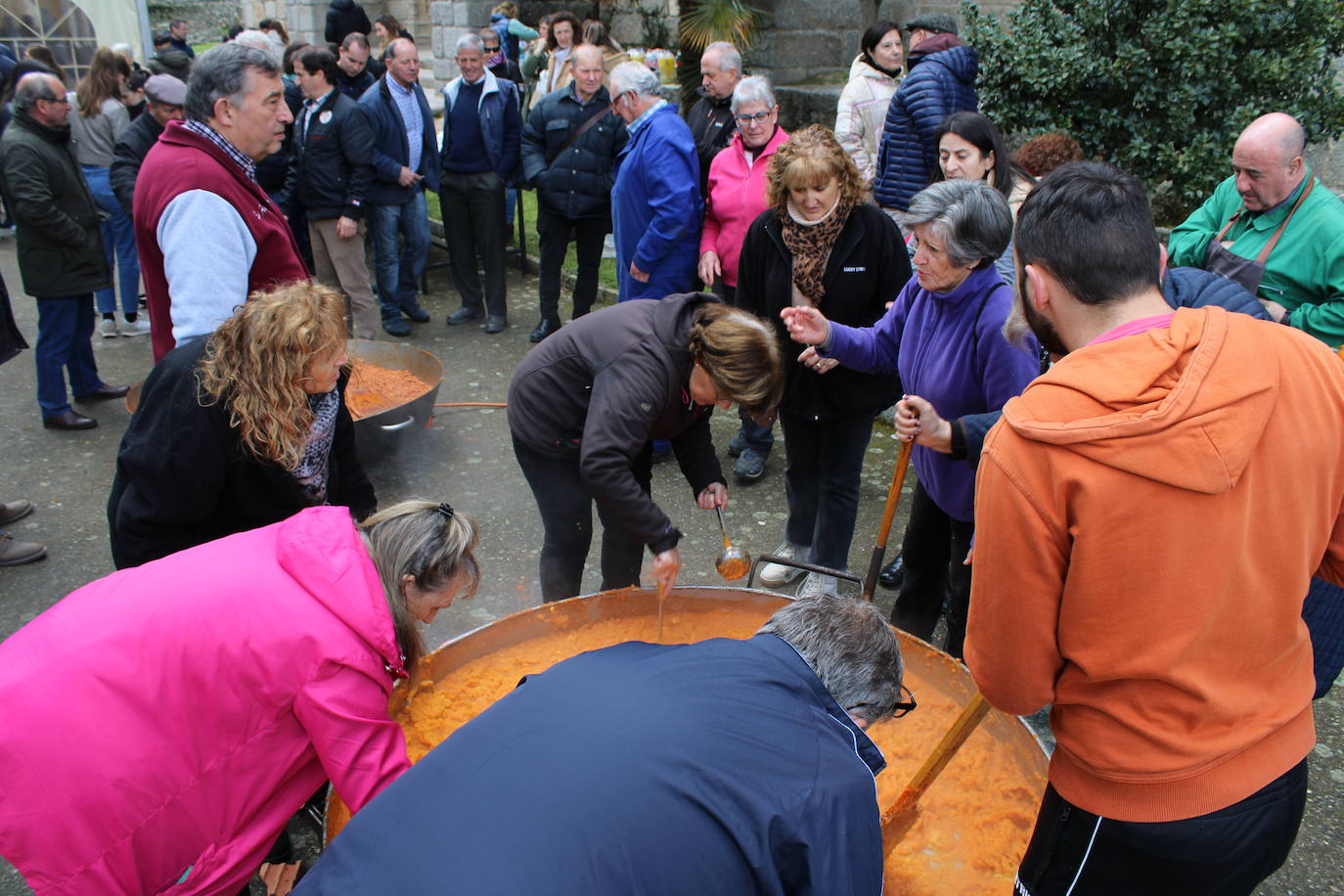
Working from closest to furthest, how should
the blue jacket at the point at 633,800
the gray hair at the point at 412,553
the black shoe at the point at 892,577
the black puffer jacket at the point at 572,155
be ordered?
1. the blue jacket at the point at 633,800
2. the gray hair at the point at 412,553
3. the black shoe at the point at 892,577
4. the black puffer jacket at the point at 572,155

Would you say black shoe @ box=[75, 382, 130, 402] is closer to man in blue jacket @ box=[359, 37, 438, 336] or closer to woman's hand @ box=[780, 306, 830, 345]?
man in blue jacket @ box=[359, 37, 438, 336]

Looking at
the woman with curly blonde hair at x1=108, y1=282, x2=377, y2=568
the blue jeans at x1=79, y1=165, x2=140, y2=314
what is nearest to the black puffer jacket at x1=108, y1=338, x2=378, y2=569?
the woman with curly blonde hair at x1=108, y1=282, x2=377, y2=568

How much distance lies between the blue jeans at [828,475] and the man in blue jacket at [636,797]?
2.23 metres

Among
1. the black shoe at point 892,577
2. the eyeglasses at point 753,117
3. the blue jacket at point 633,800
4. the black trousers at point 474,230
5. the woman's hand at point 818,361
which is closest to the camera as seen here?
the blue jacket at point 633,800

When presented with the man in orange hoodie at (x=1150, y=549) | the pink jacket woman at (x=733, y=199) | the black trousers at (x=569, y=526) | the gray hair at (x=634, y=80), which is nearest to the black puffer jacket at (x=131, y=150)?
the gray hair at (x=634, y=80)

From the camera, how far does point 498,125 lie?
6.91 m

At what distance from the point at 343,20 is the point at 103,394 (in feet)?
23.1

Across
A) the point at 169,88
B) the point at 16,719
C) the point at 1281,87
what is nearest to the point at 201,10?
the point at 169,88

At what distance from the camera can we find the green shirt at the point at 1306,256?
320 centimetres

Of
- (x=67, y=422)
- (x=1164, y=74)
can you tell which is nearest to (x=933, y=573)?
(x=1164, y=74)

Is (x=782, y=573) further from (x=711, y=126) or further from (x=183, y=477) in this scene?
(x=711, y=126)

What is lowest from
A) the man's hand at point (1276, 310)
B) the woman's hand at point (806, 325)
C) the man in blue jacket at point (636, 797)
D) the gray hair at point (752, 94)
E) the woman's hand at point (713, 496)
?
the woman's hand at point (713, 496)

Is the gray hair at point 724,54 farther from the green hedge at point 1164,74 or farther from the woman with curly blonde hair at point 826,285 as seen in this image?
the woman with curly blonde hair at point 826,285

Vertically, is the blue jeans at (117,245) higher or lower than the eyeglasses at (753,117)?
lower
